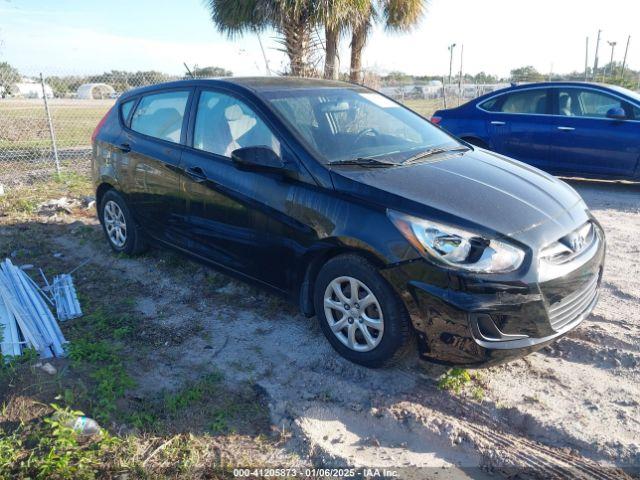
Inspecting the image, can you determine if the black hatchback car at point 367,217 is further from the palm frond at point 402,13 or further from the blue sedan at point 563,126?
the palm frond at point 402,13

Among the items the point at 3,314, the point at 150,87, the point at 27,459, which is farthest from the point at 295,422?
the point at 150,87

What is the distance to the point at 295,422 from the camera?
2.89m

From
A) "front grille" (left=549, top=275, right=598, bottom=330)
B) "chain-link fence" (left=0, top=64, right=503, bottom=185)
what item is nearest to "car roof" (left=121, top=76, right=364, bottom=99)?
"front grille" (left=549, top=275, right=598, bottom=330)

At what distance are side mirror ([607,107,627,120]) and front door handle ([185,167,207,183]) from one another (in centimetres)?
607

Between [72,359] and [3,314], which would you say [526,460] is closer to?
[72,359]

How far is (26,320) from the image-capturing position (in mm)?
3908

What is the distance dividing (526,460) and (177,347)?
230 centimetres

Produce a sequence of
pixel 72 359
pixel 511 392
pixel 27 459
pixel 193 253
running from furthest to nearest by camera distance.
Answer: pixel 193 253 < pixel 72 359 < pixel 511 392 < pixel 27 459

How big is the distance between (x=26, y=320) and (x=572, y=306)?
145 inches

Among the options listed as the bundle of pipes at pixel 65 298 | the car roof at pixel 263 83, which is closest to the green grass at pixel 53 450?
the bundle of pipes at pixel 65 298

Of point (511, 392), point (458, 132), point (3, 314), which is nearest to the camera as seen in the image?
point (511, 392)

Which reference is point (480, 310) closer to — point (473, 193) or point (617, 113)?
point (473, 193)

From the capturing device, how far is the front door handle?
13.3 feet

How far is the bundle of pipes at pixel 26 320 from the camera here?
Answer: 3619mm
